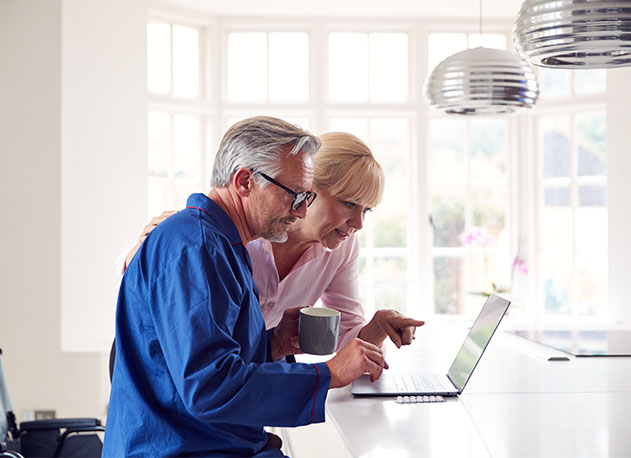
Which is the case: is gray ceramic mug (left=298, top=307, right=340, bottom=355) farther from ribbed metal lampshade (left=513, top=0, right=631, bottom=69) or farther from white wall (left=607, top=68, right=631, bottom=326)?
white wall (left=607, top=68, right=631, bottom=326)

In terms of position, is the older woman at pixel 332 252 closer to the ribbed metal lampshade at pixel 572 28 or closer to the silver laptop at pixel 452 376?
the silver laptop at pixel 452 376

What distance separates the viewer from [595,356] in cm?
220

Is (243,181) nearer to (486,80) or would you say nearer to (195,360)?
(195,360)

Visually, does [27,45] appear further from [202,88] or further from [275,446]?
[275,446]

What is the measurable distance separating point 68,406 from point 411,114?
3129 millimetres

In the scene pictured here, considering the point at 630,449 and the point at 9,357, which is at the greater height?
the point at 630,449

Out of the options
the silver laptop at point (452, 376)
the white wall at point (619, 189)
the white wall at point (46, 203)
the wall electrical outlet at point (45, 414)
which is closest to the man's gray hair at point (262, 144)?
the silver laptop at point (452, 376)

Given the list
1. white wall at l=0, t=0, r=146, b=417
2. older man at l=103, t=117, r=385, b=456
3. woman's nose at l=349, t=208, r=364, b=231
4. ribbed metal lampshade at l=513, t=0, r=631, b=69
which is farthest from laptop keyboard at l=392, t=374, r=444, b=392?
white wall at l=0, t=0, r=146, b=417

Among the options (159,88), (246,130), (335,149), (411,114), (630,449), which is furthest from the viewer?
(411,114)

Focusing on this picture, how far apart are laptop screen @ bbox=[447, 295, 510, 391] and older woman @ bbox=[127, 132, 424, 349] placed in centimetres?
15

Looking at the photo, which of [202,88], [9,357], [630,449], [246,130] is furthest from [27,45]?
[630,449]

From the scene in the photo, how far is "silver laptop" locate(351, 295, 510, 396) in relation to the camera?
1742 millimetres

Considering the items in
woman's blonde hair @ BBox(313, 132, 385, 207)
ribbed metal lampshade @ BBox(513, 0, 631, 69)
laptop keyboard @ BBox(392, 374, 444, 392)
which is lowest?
laptop keyboard @ BBox(392, 374, 444, 392)

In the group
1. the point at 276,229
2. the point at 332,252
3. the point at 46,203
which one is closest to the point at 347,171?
the point at 332,252
